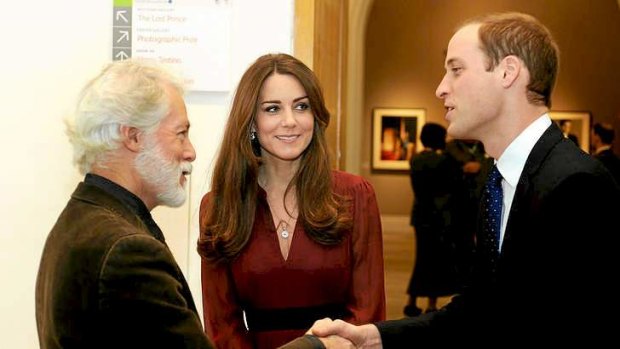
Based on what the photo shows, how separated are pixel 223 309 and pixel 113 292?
1099 millimetres

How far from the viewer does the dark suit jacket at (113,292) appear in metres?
2.05

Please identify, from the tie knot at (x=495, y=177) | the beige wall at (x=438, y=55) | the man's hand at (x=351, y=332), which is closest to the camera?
the tie knot at (x=495, y=177)

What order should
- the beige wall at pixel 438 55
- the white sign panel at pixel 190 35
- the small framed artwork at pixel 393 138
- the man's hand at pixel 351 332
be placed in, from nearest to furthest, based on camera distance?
the man's hand at pixel 351 332 → the white sign panel at pixel 190 35 → the beige wall at pixel 438 55 → the small framed artwork at pixel 393 138

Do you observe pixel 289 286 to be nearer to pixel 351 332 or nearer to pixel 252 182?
pixel 351 332

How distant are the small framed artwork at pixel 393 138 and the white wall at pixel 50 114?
1286 cm

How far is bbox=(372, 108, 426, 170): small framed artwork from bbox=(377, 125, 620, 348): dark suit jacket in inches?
552

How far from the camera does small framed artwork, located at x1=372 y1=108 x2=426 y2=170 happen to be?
1656 cm

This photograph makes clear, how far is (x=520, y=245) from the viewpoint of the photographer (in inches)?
Result: 95.5

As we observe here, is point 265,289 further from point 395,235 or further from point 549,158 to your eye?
point 395,235

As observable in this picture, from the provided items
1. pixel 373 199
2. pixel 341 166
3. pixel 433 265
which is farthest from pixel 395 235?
pixel 373 199

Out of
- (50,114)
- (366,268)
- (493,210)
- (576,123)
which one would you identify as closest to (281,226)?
(366,268)

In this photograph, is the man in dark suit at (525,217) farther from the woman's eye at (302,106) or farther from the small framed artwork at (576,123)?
the small framed artwork at (576,123)

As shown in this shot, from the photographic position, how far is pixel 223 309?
3.12 meters

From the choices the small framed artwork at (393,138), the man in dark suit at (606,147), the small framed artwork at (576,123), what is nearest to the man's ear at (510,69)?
the man in dark suit at (606,147)
